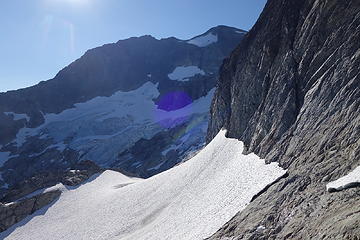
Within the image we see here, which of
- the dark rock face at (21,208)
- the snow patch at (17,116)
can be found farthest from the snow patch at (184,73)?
the dark rock face at (21,208)

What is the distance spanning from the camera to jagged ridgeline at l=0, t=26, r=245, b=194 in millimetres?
116750

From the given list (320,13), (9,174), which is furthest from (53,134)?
(320,13)

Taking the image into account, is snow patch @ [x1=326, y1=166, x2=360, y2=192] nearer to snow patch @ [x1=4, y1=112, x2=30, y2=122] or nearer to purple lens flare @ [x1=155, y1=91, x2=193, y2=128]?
purple lens flare @ [x1=155, y1=91, x2=193, y2=128]

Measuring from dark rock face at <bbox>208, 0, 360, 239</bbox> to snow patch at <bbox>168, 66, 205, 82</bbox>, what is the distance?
14632 centimetres

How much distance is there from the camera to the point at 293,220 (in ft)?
58.3

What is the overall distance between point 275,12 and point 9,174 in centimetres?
11718

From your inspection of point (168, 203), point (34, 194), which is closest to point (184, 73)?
point (34, 194)

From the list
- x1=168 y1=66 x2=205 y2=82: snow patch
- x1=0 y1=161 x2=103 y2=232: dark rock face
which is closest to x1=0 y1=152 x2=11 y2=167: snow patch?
x1=168 y1=66 x2=205 y2=82: snow patch

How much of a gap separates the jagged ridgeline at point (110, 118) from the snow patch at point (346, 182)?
3024 inches

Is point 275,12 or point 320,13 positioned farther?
point 275,12

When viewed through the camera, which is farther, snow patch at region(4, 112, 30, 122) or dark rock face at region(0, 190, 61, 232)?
snow patch at region(4, 112, 30, 122)

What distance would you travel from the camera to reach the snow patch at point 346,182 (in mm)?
16266

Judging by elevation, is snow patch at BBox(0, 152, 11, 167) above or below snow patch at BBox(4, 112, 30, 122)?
below

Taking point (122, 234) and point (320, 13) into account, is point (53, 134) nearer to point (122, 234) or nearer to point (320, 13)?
point (122, 234)
